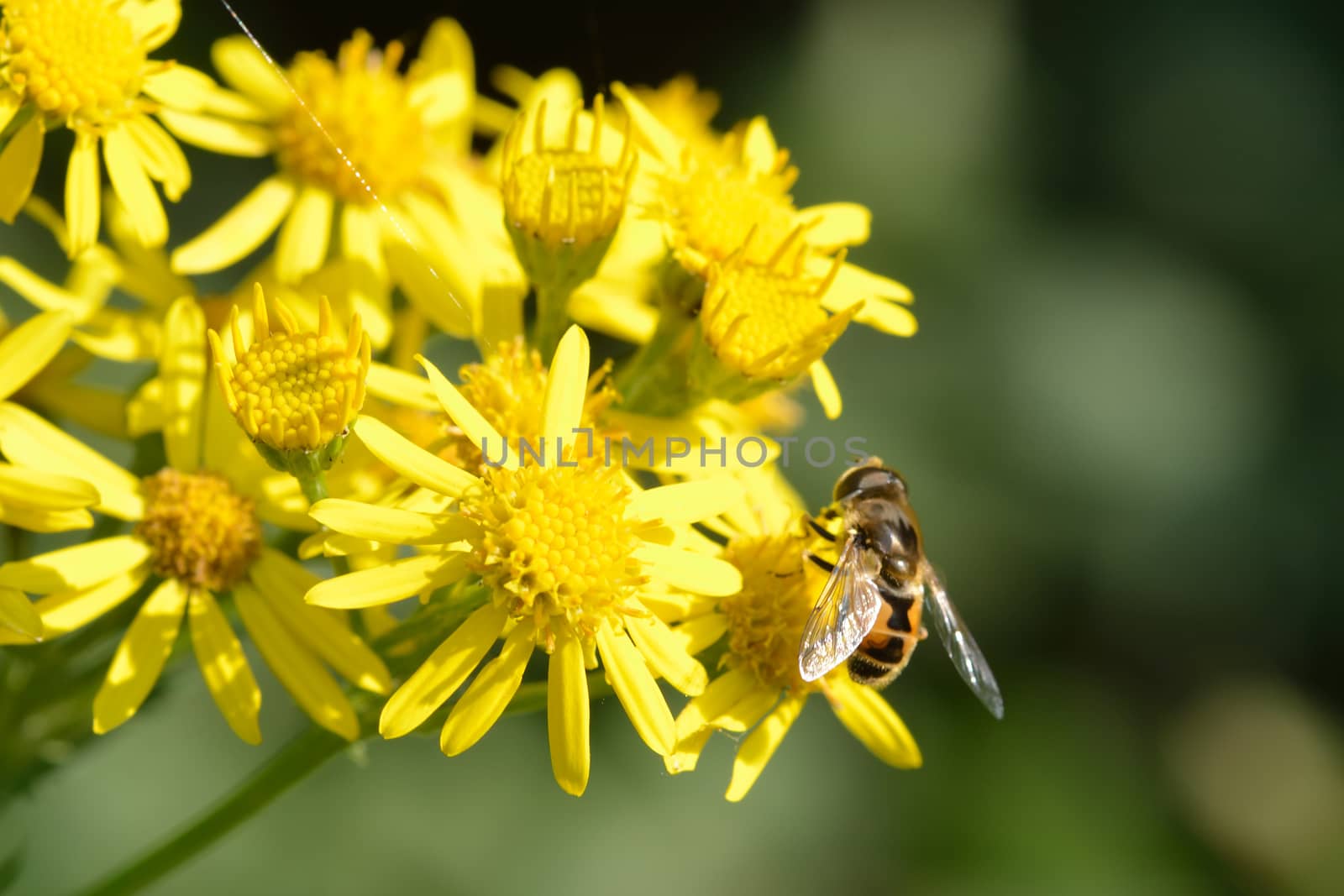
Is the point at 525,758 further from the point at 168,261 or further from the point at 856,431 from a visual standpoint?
the point at 168,261

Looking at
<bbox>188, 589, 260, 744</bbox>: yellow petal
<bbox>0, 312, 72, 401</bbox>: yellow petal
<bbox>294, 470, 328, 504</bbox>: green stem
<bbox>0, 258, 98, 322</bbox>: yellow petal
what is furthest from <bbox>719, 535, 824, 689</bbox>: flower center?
<bbox>0, 258, 98, 322</bbox>: yellow petal

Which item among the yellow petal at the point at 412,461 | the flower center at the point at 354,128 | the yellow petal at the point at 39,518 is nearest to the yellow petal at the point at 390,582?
the yellow petal at the point at 412,461

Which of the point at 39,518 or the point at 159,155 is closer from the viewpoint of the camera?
the point at 39,518

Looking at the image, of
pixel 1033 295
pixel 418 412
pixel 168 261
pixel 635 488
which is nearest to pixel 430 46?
pixel 168 261

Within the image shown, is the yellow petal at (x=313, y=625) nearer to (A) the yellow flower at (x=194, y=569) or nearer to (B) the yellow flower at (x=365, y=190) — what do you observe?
(A) the yellow flower at (x=194, y=569)

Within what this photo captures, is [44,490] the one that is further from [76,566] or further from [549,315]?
[549,315]

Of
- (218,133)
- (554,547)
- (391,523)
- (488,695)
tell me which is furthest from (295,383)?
(218,133)
